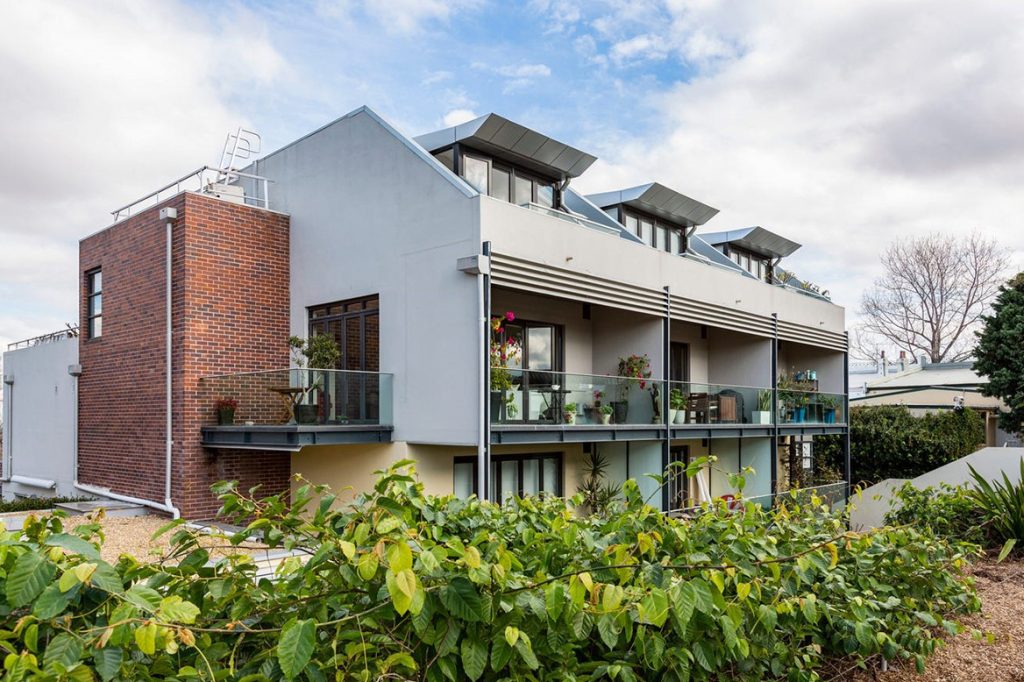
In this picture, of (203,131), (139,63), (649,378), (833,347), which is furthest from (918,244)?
(139,63)

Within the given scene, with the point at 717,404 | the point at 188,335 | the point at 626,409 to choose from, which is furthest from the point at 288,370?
the point at 717,404

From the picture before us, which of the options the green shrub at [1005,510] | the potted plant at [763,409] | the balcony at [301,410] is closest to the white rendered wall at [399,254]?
the balcony at [301,410]

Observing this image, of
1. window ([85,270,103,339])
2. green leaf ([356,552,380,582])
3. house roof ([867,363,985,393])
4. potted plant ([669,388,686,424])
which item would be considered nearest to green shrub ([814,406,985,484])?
house roof ([867,363,985,393])

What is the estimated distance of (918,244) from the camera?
3569 centimetres

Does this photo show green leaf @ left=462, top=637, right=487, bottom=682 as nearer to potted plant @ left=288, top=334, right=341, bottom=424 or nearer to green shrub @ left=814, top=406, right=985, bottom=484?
Answer: potted plant @ left=288, top=334, right=341, bottom=424

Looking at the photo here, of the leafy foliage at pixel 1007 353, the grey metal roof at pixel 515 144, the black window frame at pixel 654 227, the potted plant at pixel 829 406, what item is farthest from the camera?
the leafy foliage at pixel 1007 353

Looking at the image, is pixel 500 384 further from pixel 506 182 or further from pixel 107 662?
pixel 107 662

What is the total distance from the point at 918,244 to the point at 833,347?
16.4m

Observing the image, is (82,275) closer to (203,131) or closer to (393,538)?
(203,131)

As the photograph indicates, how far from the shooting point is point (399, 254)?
13.1 meters

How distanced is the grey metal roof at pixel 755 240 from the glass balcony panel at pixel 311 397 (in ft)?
43.1

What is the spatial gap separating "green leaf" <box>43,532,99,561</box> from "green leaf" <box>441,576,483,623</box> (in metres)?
0.95

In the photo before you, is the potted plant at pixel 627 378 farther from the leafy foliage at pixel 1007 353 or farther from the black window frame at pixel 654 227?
the leafy foliage at pixel 1007 353

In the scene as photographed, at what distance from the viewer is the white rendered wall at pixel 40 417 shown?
17578 millimetres
